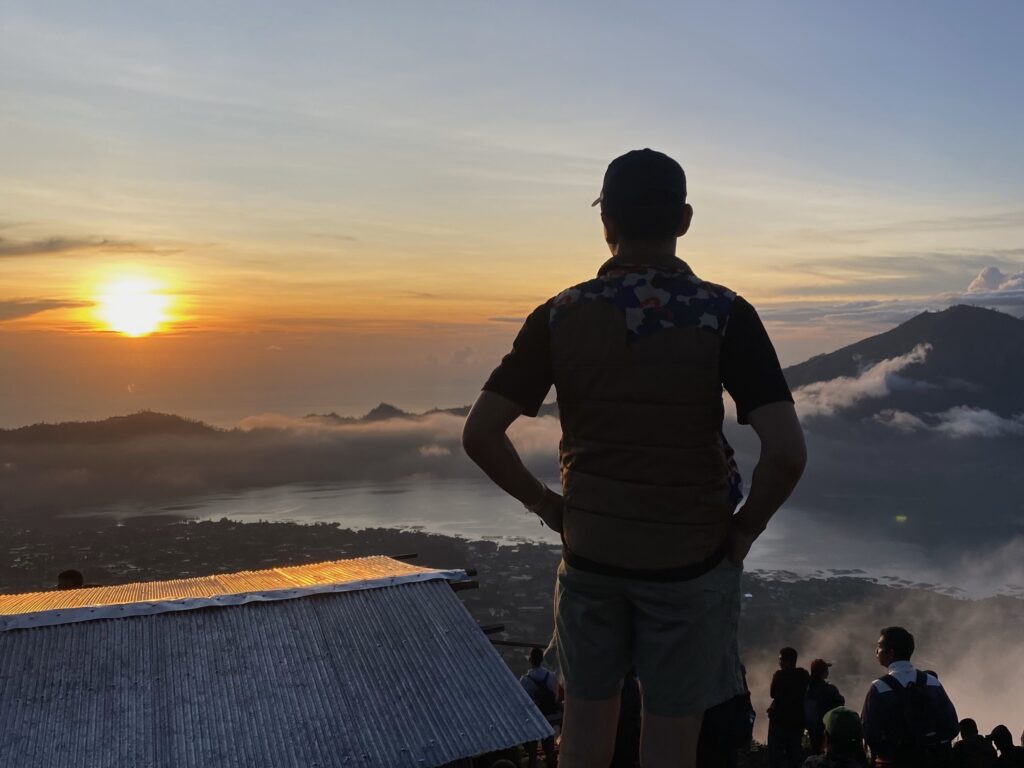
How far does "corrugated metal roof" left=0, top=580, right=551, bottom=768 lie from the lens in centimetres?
958

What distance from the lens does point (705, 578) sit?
3004mm

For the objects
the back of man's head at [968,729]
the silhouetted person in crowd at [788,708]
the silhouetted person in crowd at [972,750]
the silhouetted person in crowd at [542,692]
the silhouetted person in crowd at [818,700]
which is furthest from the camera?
the silhouetted person in crowd at [542,692]

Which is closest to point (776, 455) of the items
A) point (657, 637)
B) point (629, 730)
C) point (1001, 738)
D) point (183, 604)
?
point (657, 637)

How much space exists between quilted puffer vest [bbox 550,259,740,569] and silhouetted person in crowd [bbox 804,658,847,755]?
30.0 feet

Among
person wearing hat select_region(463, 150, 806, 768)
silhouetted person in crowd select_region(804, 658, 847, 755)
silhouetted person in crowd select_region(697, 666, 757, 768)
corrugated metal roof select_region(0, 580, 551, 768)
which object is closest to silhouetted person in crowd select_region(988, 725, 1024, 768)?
silhouetted person in crowd select_region(804, 658, 847, 755)

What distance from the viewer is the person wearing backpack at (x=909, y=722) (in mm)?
6359

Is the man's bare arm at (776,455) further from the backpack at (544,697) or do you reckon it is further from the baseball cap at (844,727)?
the backpack at (544,697)

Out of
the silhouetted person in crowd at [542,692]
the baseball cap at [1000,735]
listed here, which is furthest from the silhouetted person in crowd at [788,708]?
the silhouetted person in crowd at [542,692]

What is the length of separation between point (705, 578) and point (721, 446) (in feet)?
1.78

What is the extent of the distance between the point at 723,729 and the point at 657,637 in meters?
0.93

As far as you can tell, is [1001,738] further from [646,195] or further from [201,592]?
[201,592]

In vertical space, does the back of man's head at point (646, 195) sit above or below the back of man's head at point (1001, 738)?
above

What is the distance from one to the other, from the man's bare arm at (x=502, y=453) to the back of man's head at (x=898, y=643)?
16.4 ft

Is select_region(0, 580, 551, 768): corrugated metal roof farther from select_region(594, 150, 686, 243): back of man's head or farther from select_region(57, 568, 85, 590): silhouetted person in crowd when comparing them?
select_region(594, 150, 686, 243): back of man's head
